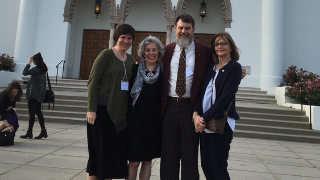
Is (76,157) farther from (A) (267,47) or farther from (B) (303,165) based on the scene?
(A) (267,47)

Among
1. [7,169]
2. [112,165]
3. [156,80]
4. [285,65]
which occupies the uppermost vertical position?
[285,65]

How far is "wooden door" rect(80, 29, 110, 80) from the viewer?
13391 millimetres

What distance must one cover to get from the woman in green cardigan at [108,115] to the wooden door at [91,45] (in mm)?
11394

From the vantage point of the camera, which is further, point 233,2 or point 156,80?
point 233,2

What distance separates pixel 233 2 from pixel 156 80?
1041cm

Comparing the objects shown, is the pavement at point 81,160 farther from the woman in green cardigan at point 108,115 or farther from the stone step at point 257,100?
the stone step at point 257,100

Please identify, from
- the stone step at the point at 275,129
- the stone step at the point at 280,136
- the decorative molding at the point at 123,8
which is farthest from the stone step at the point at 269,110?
the decorative molding at the point at 123,8

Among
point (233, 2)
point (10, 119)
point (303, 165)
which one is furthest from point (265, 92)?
point (10, 119)

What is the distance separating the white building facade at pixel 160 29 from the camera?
10828mm

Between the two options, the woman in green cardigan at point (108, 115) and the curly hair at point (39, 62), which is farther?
the curly hair at point (39, 62)

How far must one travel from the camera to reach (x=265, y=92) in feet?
34.8

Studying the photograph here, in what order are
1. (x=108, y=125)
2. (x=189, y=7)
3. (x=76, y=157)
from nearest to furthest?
1. (x=108, y=125)
2. (x=76, y=157)
3. (x=189, y=7)

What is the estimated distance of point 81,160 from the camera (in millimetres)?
3785

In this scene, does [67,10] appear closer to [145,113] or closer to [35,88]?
[35,88]
